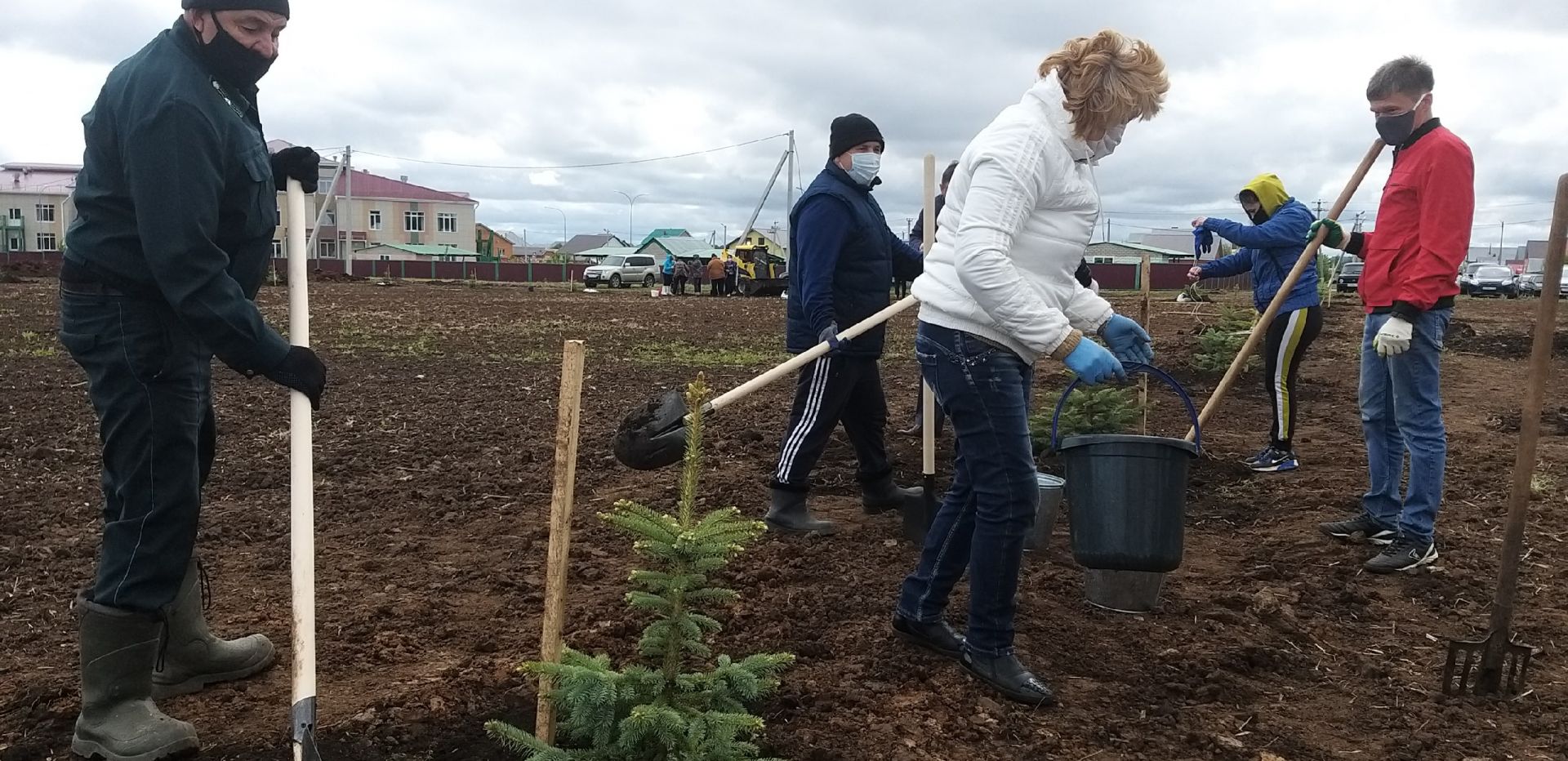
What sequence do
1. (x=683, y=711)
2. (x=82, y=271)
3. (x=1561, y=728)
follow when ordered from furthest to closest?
1. (x=1561, y=728)
2. (x=82, y=271)
3. (x=683, y=711)

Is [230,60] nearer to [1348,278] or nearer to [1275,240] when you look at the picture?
[1275,240]

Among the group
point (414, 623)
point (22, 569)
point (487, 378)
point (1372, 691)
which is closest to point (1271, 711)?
point (1372, 691)

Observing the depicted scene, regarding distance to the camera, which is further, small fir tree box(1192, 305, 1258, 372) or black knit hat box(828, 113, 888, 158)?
small fir tree box(1192, 305, 1258, 372)

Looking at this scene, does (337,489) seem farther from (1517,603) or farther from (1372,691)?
(1517,603)

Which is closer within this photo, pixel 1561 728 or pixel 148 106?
pixel 148 106

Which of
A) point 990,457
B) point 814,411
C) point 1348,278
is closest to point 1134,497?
point 990,457

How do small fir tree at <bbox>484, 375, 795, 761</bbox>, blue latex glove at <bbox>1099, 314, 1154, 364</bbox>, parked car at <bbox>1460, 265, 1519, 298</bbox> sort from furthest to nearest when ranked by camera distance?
parked car at <bbox>1460, 265, 1519, 298</bbox> → blue latex glove at <bbox>1099, 314, 1154, 364</bbox> → small fir tree at <bbox>484, 375, 795, 761</bbox>

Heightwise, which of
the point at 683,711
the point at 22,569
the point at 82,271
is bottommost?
the point at 22,569

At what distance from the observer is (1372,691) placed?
3250mm

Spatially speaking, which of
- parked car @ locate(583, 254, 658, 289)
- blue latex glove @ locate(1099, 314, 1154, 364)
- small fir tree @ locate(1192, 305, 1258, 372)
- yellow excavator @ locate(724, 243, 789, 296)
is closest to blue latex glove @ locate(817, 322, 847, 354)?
blue latex glove @ locate(1099, 314, 1154, 364)

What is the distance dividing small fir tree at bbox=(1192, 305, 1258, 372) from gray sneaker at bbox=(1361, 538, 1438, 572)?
5578 millimetres

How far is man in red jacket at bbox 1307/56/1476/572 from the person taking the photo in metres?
4.15

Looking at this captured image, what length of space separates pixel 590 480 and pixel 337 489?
1281 millimetres

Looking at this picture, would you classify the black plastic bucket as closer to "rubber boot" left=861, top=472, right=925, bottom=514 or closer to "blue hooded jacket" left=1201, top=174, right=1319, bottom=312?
"rubber boot" left=861, top=472, right=925, bottom=514
